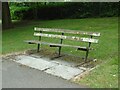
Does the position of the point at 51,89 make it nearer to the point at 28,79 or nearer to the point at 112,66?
the point at 28,79

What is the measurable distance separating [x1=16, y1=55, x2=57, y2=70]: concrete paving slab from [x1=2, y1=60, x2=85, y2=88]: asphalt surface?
11.3 inches

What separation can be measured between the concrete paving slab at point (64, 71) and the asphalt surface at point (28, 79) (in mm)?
212

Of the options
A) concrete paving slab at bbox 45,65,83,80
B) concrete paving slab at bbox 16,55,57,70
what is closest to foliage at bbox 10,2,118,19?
concrete paving slab at bbox 16,55,57,70

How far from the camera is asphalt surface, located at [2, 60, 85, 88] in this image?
5.91 metres

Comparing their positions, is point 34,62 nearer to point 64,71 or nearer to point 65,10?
point 64,71

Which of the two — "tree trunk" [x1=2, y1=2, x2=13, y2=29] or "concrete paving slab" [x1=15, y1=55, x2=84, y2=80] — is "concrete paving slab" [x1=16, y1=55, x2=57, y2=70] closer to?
"concrete paving slab" [x1=15, y1=55, x2=84, y2=80]

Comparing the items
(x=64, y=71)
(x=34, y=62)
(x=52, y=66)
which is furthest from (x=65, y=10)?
(x=64, y=71)

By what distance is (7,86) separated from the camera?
5.97 meters

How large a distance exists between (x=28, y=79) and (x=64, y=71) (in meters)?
1.04

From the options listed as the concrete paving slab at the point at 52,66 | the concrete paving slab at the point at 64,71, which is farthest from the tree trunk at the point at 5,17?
the concrete paving slab at the point at 64,71

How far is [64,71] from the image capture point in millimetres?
6875

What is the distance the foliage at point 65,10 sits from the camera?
21356 mm

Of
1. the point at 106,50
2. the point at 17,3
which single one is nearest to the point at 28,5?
the point at 17,3

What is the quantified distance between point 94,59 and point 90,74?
54.6 inches
